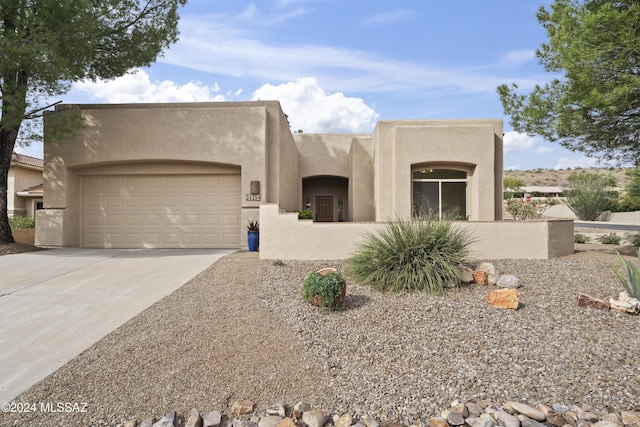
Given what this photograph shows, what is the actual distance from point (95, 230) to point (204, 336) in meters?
9.42

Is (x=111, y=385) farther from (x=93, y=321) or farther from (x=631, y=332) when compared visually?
(x=631, y=332)

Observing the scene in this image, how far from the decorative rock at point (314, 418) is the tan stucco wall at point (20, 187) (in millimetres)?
21806

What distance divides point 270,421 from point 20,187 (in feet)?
74.4

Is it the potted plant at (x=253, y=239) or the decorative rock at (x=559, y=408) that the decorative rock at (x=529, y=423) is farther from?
the potted plant at (x=253, y=239)

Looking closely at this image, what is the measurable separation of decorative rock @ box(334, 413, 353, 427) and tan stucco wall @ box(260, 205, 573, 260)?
5323mm

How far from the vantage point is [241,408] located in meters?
3.22

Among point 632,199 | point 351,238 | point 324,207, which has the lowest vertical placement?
point 351,238

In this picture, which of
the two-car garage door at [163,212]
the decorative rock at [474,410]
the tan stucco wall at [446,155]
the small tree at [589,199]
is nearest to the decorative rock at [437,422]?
the decorative rock at [474,410]

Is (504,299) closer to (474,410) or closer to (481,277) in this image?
(481,277)

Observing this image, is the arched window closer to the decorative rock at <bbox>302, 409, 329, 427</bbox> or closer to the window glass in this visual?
the window glass

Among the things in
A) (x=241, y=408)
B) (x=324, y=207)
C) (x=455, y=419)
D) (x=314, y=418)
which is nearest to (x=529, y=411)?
(x=455, y=419)

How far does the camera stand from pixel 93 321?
16.6ft

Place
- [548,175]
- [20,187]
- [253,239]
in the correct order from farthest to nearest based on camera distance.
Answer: [548,175] → [20,187] → [253,239]

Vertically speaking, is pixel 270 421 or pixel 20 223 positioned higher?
pixel 20 223
